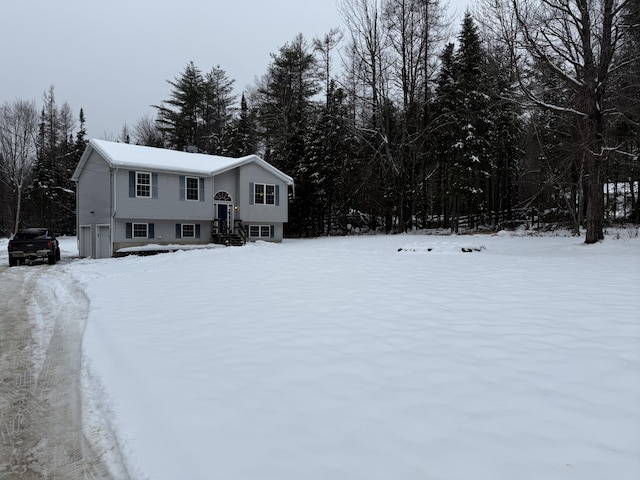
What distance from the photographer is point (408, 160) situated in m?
32.7

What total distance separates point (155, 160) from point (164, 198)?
7.69 ft

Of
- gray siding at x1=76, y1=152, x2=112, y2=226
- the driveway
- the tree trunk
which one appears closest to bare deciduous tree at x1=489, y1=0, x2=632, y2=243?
the tree trunk

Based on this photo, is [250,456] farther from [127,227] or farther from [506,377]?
[127,227]

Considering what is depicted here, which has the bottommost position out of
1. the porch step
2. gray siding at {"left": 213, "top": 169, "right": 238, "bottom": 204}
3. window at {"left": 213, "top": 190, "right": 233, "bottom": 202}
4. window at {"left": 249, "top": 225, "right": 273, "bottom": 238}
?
the porch step

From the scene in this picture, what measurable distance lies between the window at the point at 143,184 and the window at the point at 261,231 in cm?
773

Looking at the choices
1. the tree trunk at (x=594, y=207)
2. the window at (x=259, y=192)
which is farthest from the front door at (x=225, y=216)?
the tree trunk at (x=594, y=207)

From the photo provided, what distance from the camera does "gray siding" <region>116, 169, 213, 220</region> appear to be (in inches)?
832

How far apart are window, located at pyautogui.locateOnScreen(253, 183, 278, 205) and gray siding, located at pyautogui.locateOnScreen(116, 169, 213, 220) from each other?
3.62 m

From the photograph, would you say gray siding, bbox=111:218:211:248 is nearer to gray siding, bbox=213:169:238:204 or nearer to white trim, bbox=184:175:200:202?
white trim, bbox=184:175:200:202

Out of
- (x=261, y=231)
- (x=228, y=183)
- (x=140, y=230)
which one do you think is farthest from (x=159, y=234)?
(x=261, y=231)

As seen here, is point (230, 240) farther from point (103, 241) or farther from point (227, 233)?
point (103, 241)

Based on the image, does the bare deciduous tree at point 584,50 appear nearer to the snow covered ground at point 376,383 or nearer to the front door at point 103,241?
the snow covered ground at point 376,383

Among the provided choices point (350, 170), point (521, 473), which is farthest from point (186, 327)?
point (350, 170)

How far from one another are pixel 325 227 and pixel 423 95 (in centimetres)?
1493
